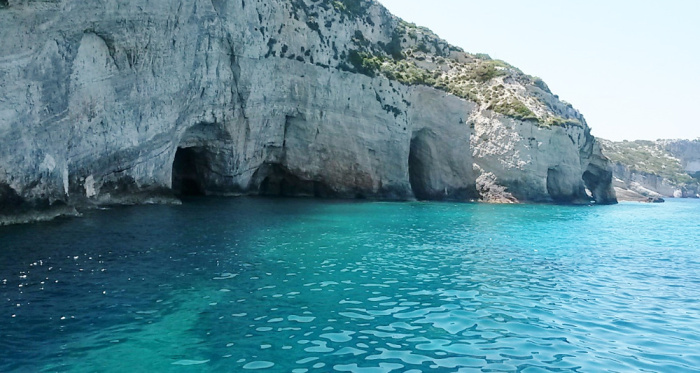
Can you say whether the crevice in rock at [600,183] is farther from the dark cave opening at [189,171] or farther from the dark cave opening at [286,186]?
the dark cave opening at [189,171]

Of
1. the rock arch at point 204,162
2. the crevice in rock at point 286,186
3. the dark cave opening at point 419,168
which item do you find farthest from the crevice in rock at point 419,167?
the rock arch at point 204,162

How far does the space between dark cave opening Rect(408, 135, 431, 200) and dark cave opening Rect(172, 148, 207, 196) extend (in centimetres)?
2422

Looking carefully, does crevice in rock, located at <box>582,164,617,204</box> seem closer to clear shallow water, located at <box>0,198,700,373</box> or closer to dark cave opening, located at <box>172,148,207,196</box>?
clear shallow water, located at <box>0,198,700,373</box>

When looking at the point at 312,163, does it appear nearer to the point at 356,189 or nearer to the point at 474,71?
the point at 356,189

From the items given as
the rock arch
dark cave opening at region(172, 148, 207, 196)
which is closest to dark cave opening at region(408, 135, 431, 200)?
the rock arch

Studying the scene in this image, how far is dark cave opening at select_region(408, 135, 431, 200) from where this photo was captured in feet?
191

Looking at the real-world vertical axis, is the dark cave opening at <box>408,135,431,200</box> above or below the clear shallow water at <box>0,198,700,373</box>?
above

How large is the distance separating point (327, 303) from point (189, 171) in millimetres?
35751

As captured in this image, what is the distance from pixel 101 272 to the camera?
1413cm

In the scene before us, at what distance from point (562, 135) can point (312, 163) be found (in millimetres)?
33676

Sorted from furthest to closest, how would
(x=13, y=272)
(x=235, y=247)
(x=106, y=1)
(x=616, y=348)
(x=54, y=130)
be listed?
1. (x=106, y=1)
2. (x=54, y=130)
3. (x=235, y=247)
4. (x=13, y=272)
5. (x=616, y=348)

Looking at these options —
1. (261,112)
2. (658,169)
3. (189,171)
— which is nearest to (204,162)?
(189,171)

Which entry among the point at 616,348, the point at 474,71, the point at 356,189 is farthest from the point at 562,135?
the point at 616,348

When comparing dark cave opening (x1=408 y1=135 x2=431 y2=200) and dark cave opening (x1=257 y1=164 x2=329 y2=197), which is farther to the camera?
dark cave opening (x1=408 y1=135 x2=431 y2=200)
